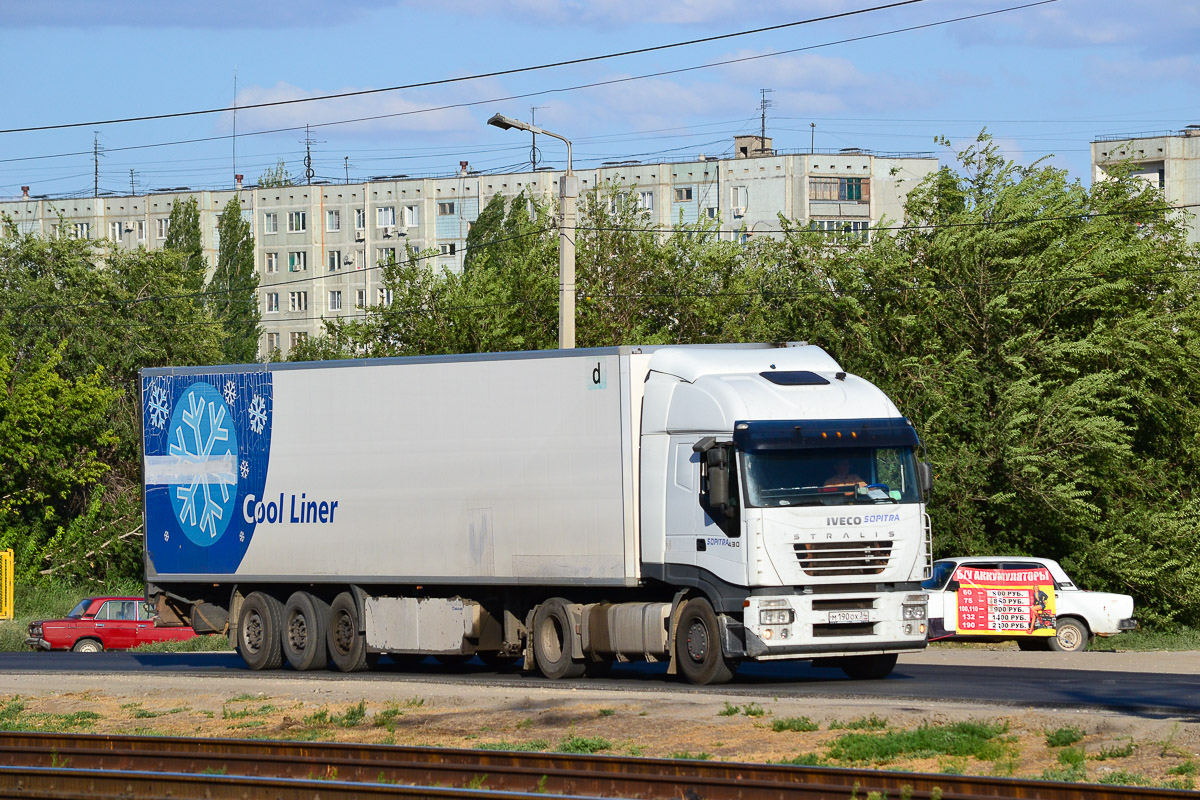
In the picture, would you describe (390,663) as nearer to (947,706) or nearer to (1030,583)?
(1030,583)

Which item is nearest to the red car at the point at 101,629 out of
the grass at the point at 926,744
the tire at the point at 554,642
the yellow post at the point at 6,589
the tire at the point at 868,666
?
the yellow post at the point at 6,589

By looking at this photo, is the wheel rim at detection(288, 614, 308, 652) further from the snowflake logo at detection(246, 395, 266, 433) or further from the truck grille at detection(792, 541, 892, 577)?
the truck grille at detection(792, 541, 892, 577)

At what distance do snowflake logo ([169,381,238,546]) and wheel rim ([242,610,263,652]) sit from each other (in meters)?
1.26

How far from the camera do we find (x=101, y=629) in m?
34.2

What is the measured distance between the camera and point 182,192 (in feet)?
386

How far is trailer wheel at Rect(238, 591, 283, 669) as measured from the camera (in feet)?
74.0

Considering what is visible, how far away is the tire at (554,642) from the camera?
19.5 metres

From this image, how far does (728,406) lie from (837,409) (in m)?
1.31

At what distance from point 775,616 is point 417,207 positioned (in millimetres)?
95211

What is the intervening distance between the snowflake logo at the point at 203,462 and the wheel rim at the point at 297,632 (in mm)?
1657

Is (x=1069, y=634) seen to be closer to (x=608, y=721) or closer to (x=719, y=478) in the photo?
(x=719, y=478)

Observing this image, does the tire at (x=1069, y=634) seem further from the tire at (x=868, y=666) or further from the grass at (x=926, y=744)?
the grass at (x=926, y=744)

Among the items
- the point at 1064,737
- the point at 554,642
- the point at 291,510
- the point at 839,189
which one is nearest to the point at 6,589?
the point at 291,510

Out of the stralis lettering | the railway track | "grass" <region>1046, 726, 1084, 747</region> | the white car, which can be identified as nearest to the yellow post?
the stralis lettering
